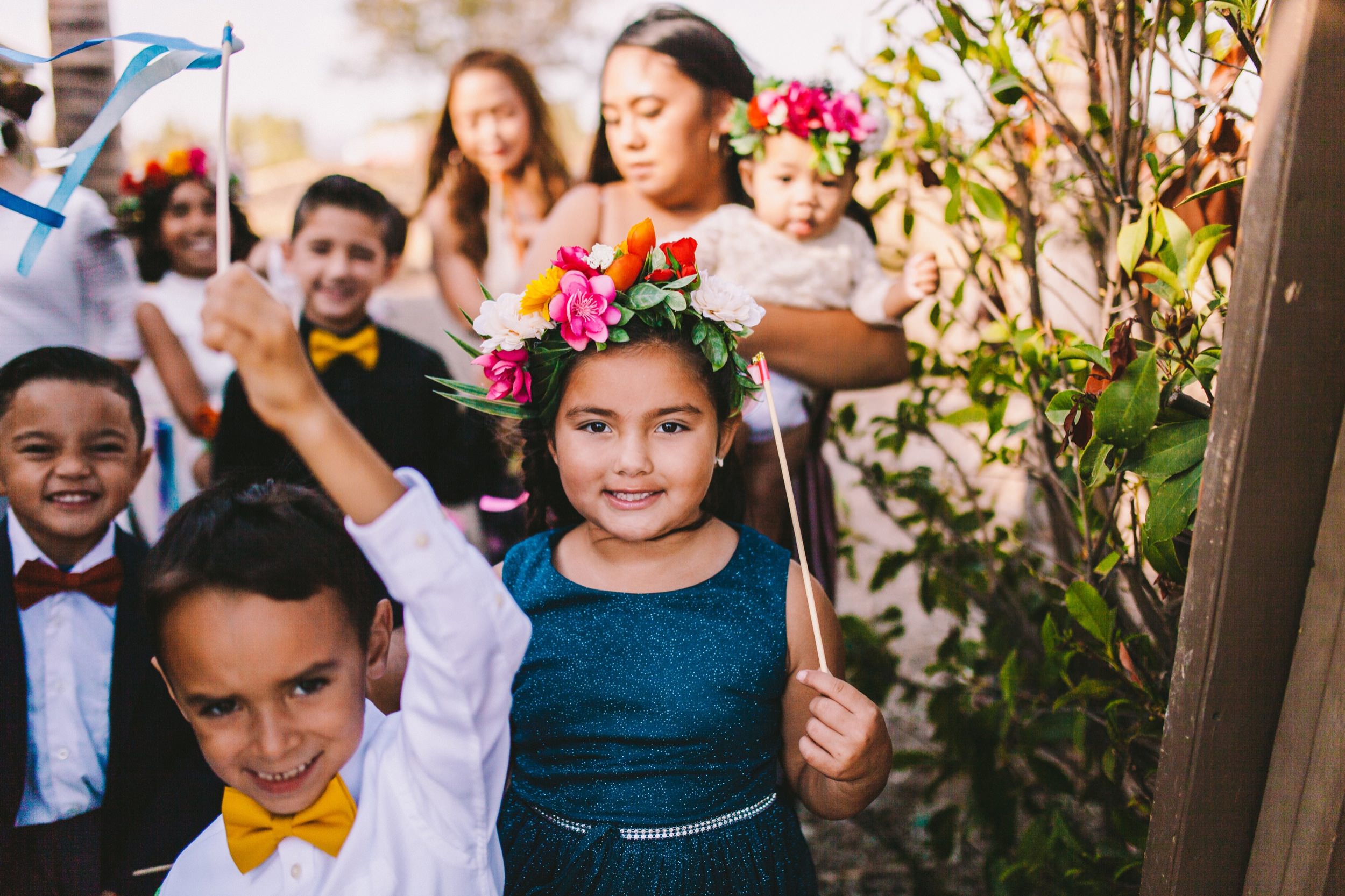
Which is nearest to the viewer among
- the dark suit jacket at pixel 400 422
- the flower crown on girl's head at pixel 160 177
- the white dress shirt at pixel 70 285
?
the white dress shirt at pixel 70 285

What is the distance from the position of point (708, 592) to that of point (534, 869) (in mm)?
611

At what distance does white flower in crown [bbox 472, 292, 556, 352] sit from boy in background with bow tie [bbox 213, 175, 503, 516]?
1282 mm

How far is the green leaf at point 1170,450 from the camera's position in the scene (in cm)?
157

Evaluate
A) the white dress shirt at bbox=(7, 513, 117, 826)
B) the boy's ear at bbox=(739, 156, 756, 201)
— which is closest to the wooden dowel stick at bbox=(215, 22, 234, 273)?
the white dress shirt at bbox=(7, 513, 117, 826)

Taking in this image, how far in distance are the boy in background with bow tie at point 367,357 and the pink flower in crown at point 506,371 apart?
1264mm

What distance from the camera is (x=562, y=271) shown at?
71.0 inches

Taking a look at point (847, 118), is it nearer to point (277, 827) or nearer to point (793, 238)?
point (793, 238)

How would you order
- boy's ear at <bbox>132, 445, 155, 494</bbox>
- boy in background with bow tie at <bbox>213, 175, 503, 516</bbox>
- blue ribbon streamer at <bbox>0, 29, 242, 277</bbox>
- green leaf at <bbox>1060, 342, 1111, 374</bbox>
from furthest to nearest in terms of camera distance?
boy in background with bow tie at <bbox>213, 175, 503, 516</bbox>
boy's ear at <bbox>132, 445, 155, 494</bbox>
green leaf at <bbox>1060, 342, 1111, 374</bbox>
blue ribbon streamer at <bbox>0, 29, 242, 277</bbox>

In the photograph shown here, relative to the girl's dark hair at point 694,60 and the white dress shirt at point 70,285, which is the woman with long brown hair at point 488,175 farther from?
the white dress shirt at point 70,285

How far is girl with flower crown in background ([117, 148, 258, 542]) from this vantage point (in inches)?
132

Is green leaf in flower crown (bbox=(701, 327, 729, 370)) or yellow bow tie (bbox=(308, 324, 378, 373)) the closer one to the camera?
green leaf in flower crown (bbox=(701, 327, 729, 370))

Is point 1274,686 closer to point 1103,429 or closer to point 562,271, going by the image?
point 1103,429

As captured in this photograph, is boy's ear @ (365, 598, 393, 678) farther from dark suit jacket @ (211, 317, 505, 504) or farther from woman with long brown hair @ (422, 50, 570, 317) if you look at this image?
woman with long brown hair @ (422, 50, 570, 317)

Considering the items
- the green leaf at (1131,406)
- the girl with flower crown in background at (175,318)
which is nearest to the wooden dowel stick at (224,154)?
the green leaf at (1131,406)
